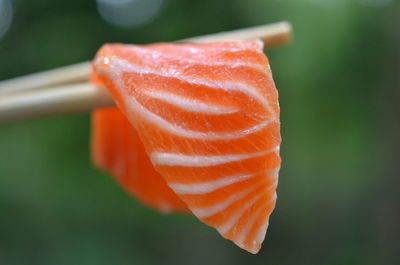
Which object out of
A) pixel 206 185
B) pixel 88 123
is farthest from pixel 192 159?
pixel 88 123

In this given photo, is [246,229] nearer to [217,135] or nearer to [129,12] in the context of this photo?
[217,135]

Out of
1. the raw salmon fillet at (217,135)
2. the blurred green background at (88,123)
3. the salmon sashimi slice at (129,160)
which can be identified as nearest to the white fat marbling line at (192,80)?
the raw salmon fillet at (217,135)

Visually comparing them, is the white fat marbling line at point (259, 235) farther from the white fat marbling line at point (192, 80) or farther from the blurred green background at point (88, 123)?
the blurred green background at point (88, 123)

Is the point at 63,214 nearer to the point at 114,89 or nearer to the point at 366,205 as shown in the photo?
the point at 366,205

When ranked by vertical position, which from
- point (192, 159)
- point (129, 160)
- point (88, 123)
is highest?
point (192, 159)

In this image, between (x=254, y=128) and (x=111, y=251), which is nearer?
(x=254, y=128)

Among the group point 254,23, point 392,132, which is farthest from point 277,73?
point 392,132

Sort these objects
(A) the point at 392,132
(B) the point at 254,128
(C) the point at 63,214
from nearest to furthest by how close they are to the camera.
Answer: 1. (B) the point at 254,128
2. (A) the point at 392,132
3. (C) the point at 63,214

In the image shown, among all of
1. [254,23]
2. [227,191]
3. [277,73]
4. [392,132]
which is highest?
[227,191]
